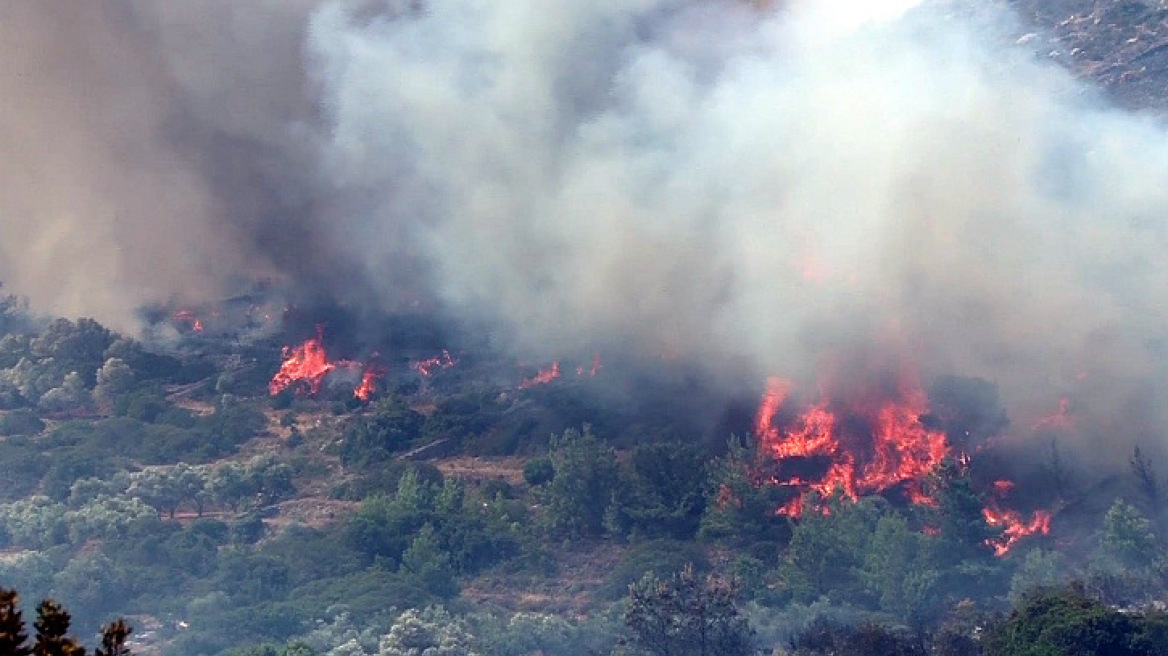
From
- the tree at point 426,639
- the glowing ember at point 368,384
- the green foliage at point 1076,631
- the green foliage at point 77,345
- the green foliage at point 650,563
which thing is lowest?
the green foliage at point 1076,631

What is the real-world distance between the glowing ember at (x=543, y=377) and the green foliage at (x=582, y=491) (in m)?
11.6

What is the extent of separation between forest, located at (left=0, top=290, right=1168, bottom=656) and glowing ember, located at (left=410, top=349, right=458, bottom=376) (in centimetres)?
16

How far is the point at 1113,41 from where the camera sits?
91000 millimetres

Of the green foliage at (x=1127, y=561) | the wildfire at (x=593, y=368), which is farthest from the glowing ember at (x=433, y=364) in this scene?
the green foliage at (x=1127, y=561)

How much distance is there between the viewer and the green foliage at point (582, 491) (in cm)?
6825

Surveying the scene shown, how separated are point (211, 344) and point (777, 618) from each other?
172 ft

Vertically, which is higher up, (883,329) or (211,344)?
(211,344)

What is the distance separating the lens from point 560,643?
183ft

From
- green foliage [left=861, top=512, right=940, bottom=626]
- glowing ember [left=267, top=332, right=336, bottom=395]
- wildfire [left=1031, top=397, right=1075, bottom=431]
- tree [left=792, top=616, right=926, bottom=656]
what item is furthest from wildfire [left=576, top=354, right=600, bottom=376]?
tree [left=792, top=616, right=926, bottom=656]

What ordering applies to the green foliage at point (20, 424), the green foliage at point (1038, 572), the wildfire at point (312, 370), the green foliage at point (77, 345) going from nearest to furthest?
1. the green foliage at point (1038, 572)
2. the green foliage at point (20, 424)
3. the wildfire at point (312, 370)
4. the green foliage at point (77, 345)

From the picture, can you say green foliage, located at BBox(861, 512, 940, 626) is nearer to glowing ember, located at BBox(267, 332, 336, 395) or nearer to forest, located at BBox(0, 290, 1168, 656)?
forest, located at BBox(0, 290, 1168, 656)

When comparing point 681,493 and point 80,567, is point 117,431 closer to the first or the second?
point 80,567

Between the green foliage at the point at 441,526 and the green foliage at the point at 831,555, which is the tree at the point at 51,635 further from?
the green foliage at the point at 441,526

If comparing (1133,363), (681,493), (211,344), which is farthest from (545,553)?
(211,344)
